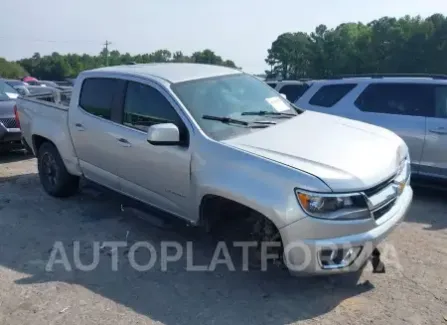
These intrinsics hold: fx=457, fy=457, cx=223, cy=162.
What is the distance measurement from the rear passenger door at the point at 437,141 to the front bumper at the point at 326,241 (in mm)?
3064

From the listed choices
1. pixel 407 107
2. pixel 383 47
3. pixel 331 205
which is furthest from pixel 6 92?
pixel 383 47

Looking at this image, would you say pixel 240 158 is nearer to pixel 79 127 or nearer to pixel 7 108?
pixel 79 127

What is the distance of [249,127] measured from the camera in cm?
409

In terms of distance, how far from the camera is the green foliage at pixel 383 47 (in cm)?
4909

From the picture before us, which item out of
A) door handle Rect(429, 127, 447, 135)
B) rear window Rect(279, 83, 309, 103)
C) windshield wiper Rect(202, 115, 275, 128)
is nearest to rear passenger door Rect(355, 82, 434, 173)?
door handle Rect(429, 127, 447, 135)

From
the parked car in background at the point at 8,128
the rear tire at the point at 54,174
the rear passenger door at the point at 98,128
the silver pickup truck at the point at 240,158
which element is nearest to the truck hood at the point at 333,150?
the silver pickup truck at the point at 240,158

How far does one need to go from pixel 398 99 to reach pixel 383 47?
52278 millimetres

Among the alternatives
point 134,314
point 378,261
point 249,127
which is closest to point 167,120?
point 249,127

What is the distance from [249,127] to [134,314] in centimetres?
183

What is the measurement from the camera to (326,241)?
3258 mm

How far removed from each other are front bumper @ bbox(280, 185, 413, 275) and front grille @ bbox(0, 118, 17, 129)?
6967 millimetres

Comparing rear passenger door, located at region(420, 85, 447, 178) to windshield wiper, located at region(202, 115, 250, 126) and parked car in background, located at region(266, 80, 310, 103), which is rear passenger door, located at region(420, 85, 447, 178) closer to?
parked car in background, located at region(266, 80, 310, 103)

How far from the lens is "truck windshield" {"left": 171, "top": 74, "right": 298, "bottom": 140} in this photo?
406cm

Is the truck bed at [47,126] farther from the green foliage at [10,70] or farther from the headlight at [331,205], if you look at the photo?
the green foliage at [10,70]
